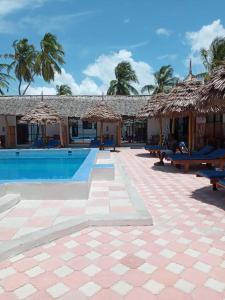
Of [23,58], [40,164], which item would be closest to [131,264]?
[40,164]

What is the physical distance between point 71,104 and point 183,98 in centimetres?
1260

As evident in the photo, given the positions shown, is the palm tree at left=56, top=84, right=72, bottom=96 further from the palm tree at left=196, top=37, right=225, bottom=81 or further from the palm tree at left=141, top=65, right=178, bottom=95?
the palm tree at left=196, top=37, right=225, bottom=81

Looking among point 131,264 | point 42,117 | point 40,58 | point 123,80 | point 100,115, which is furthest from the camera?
point 123,80

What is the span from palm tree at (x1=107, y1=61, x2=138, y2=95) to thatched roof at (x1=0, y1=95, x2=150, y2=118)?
29.5 feet

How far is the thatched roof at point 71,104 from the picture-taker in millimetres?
19688

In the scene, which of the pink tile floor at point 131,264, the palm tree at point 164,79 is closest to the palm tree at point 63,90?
the palm tree at point 164,79

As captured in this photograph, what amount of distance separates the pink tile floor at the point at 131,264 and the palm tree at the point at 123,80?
2731 cm

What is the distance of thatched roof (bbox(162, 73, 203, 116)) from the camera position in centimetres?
962

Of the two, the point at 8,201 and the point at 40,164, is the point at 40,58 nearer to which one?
the point at 40,164

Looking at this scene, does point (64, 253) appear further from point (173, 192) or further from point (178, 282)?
point (173, 192)

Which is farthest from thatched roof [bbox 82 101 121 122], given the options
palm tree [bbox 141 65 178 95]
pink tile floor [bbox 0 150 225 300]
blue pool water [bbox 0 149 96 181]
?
palm tree [bbox 141 65 178 95]

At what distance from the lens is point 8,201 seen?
5.11 meters

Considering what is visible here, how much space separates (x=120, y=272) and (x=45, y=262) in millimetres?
946

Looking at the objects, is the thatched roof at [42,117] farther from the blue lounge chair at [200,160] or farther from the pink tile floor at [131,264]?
the pink tile floor at [131,264]
